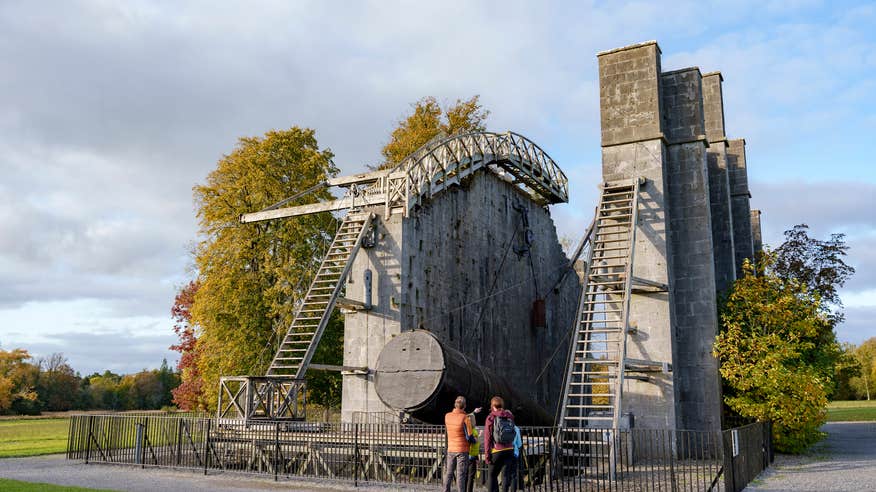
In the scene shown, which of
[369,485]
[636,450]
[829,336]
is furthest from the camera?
[829,336]

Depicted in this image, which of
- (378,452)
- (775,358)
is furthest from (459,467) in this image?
(775,358)

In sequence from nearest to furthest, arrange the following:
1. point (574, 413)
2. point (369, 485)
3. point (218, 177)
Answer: point (369, 485) → point (574, 413) → point (218, 177)

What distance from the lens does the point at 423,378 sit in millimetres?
15547

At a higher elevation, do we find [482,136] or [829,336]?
[482,136]

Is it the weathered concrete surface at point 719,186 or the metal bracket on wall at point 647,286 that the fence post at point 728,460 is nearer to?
the metal bracket on wall at point 647,286

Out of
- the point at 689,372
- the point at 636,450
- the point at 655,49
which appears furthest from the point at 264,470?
the point at 655,49

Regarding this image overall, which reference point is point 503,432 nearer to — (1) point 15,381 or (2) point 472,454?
(2) point 472,454

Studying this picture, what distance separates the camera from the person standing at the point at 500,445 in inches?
404

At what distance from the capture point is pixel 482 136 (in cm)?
2833

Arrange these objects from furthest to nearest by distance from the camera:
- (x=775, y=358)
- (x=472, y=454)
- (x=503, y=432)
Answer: (x=775, y=358)
(x=472, y=454)
(x=503, y=432)

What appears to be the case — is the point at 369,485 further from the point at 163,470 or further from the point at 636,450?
the point at 636,450

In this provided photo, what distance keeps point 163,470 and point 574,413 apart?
16301 millimetres

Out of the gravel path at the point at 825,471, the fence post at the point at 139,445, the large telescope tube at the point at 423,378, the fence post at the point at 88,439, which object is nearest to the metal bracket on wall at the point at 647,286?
the gravel path at the point at 825,471

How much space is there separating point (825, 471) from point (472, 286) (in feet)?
43.9
